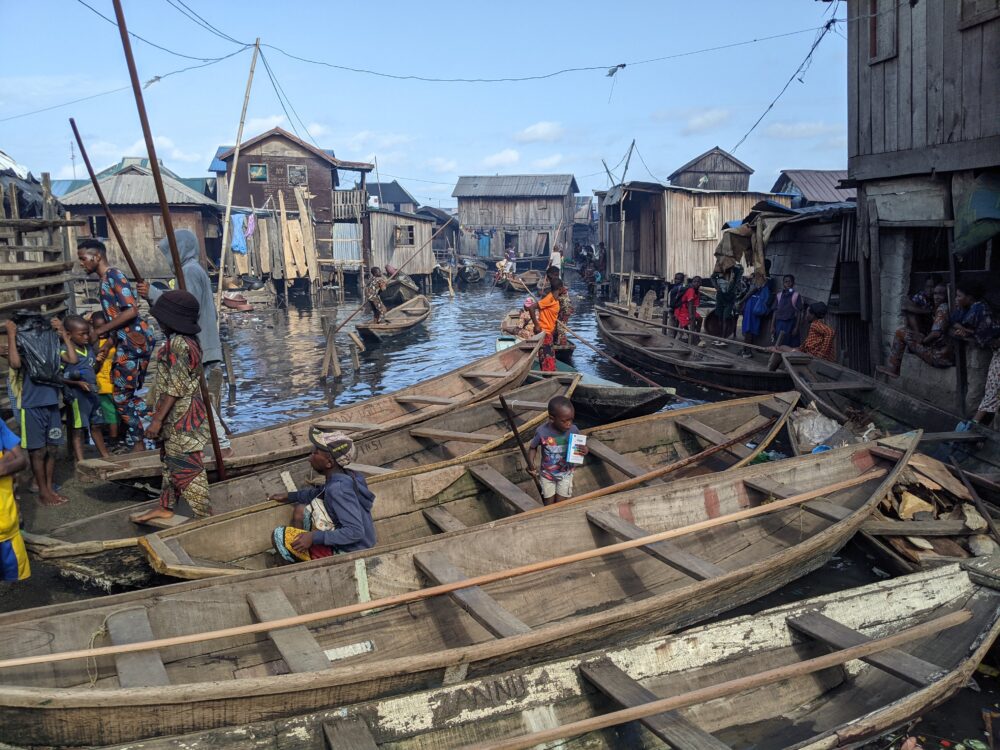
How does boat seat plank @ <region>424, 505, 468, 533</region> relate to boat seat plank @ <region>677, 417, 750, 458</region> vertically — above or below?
below

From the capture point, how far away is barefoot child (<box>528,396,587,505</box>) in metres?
5.51

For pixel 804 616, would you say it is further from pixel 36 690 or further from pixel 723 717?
pixel 36 690

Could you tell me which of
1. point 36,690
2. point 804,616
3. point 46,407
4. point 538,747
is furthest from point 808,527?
point 46,407

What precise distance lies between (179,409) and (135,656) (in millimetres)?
2047

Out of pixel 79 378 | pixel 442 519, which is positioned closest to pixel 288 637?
pixel 442 519

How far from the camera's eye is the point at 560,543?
5.07 meters

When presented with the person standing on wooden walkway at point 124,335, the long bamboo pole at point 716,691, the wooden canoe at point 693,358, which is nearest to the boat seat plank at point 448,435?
the person standing on wooden walkway at point 124,335

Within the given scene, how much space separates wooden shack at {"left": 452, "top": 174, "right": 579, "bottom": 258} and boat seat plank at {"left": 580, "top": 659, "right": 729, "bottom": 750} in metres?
41.6

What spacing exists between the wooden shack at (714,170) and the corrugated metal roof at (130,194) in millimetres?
20719

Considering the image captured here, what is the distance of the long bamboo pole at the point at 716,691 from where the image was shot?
10.3 ft

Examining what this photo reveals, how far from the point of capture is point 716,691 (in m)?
3.40

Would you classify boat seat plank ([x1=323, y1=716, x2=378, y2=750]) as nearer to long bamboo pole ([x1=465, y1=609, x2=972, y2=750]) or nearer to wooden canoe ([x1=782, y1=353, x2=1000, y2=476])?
long bamboo pole ([x1=465, y1=609, x2=972, y2=750])

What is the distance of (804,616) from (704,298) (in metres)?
17.3

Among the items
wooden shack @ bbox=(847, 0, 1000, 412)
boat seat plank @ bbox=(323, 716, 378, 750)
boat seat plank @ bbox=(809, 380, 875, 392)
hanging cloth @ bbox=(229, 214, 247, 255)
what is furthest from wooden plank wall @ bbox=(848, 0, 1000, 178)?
hanging cloth @ bbox=(229, 214, 247, 255)
